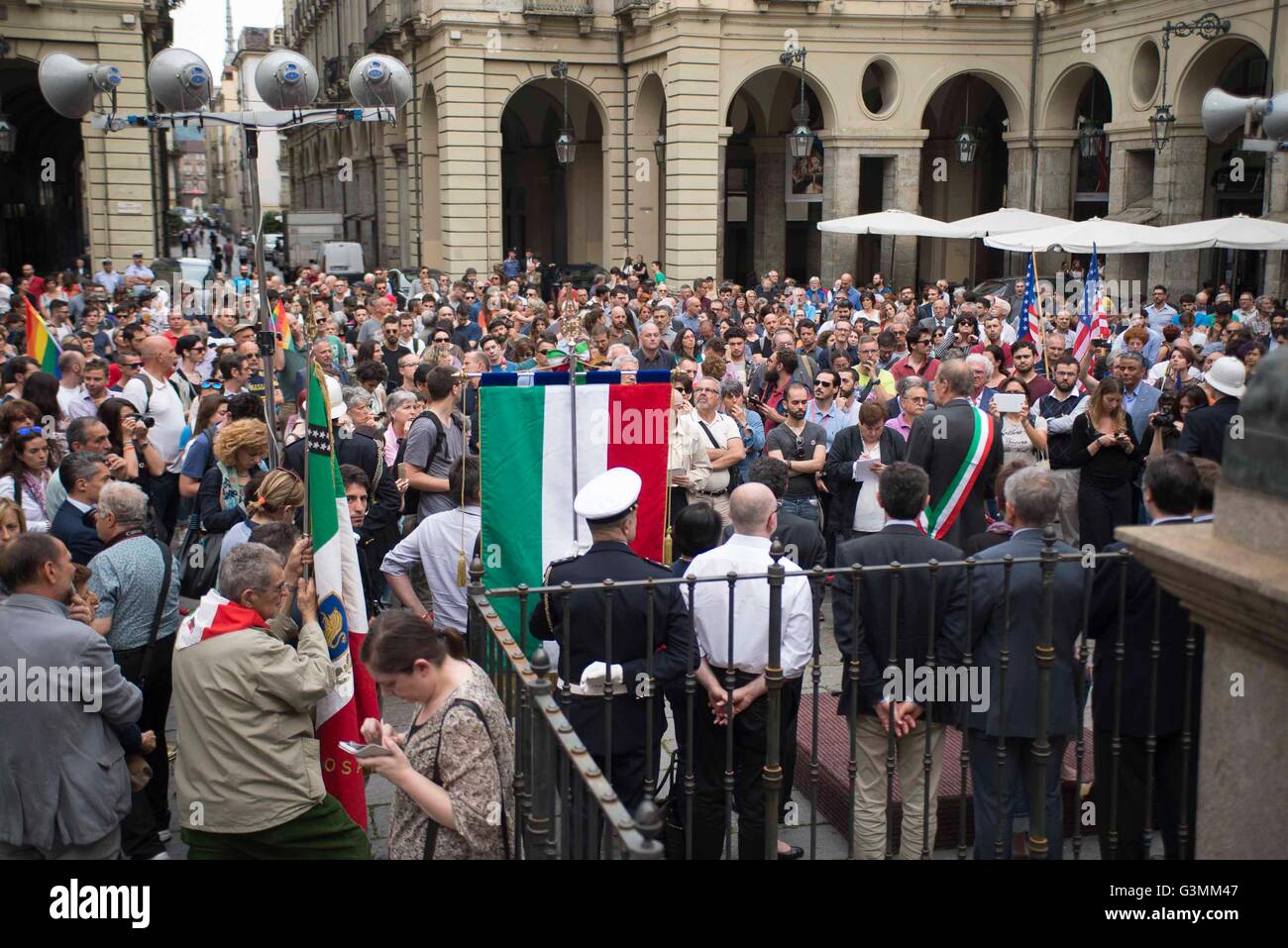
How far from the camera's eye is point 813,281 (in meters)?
23.8

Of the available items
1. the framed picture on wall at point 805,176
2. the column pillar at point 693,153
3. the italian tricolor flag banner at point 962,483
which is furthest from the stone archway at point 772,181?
the italian tricolor flag banner at point 962,483

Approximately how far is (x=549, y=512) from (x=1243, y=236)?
15.2 meters

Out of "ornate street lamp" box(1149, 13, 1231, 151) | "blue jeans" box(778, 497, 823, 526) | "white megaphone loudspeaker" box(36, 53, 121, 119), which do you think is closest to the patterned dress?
"blue jeans" box(778, 497, 823, 526)

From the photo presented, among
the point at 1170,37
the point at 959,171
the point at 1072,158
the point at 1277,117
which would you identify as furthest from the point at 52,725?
the point at 959,171

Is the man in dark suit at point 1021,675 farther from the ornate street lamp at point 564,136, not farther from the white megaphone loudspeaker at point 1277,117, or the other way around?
the ornate street lamp at point 564,136

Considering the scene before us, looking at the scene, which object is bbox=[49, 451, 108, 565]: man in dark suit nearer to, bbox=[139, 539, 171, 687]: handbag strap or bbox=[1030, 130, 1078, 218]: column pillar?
bbox=[139, 539, 171, 687]: handbag strap

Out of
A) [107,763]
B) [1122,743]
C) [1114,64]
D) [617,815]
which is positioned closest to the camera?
[617,815]

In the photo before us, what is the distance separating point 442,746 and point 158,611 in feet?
7.61

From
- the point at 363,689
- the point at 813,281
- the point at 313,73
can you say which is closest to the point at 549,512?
the point at 363,689

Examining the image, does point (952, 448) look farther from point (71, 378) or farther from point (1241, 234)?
point (1241, 234)

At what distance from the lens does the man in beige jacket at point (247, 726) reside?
4.42m

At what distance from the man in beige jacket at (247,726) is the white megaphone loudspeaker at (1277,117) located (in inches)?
577

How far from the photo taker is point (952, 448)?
7824mm

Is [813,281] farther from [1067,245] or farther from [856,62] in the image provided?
[856,62]
